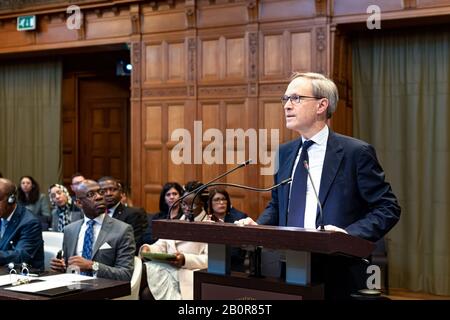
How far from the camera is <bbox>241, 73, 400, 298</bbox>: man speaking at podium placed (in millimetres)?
2176

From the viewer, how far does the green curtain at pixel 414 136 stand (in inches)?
254

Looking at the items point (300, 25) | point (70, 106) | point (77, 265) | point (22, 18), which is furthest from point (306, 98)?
point (70, 106)

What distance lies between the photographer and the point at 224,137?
6.83 meters

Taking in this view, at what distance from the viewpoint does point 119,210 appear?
546 cm

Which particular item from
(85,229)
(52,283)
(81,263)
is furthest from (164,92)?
(52,283)

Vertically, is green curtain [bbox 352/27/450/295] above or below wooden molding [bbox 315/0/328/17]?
below

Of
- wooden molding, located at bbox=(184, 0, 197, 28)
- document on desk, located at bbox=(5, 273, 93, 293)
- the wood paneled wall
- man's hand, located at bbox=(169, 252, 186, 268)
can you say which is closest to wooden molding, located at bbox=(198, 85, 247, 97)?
the wood paneled wall

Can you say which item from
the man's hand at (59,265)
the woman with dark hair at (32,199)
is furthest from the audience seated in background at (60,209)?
the man's hand at (59,265)

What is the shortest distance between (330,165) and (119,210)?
355 cm

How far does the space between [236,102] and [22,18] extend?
332cm

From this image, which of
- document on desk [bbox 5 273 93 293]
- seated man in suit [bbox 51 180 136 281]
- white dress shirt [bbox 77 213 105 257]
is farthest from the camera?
white dress shirt [bbox 77 213 105 257]

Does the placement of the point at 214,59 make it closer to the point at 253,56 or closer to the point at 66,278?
the point at 253,56

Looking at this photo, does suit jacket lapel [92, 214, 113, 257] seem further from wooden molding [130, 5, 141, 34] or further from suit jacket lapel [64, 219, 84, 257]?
wooden molding [130, 5, 141, 34]
